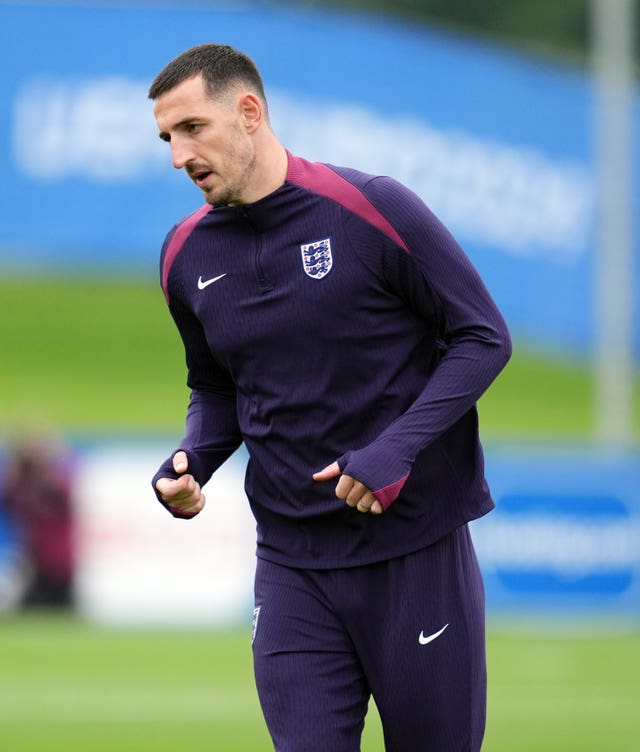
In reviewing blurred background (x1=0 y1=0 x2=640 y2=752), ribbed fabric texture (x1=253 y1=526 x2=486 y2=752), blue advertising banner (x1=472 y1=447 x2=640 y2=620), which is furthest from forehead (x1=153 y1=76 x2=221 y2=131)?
blue advertising banner (x1=472 y1=447 x2=640 y2=620)

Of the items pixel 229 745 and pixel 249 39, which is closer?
pixel 229 745

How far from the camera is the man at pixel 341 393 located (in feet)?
13.9

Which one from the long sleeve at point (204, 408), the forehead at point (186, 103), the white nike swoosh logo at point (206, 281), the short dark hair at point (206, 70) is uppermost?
the short dark hair at point (206, 70)

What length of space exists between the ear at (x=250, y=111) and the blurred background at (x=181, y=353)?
16.1ft

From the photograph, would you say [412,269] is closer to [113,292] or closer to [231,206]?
[231,206]

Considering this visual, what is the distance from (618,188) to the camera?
1609 cm

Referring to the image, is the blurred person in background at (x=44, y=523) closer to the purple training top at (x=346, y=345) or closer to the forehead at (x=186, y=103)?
the purple training top at (x=346, y=345)

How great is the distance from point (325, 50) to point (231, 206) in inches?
590

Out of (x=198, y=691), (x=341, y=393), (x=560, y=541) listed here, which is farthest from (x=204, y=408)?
(x=560, y=541)

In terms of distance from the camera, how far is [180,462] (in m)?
4.53

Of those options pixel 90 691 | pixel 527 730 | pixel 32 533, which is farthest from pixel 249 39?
pixel 527 730

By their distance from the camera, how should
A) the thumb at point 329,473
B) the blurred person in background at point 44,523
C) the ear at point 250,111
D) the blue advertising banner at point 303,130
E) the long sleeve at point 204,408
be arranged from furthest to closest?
the blue advertising banner at point 303,130, the blurred person in background at point 44,523, the long sleeve at point 204,408, the ear at point 250,111, the thumb at point 329,473

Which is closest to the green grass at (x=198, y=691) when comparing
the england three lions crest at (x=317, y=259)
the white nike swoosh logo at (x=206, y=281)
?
the white nike swoosh logo at (x=206, y=281)

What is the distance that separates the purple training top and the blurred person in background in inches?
331
